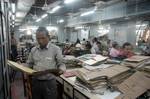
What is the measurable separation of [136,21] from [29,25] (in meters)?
10.6

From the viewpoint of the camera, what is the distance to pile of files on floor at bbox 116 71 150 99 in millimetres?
1759

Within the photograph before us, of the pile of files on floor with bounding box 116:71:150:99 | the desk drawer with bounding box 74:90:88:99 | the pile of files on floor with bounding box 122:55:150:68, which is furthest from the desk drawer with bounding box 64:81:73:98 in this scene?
the pile of files on floor with bounding box 122:55:150:68

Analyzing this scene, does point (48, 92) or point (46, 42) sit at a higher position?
point (46, 42)

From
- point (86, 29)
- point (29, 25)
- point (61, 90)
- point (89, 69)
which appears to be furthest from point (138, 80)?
point (29, 25)

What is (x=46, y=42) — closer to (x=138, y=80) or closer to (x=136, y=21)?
(x=138, y=80)

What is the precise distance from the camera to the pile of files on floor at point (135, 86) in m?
1.76

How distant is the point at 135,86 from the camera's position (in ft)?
6.18

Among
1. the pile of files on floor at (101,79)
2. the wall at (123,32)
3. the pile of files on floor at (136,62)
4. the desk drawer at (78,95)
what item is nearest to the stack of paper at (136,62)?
the pile of files on floor at (136,62)

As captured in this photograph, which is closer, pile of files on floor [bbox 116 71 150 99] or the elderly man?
pile of files on floor [bbox 116 71 150 99]

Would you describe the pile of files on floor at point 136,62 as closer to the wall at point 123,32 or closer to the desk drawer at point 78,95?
the desk drawer at point 78,95

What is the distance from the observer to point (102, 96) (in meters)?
1.85

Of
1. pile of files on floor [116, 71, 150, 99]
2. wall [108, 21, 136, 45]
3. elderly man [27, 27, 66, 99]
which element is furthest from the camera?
wall [108, 21, 136, 45]

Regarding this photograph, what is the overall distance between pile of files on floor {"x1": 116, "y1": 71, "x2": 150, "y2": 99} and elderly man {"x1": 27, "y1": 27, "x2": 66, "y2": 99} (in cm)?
81

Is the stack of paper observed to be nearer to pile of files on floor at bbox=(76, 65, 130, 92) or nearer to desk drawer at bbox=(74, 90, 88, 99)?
pile of files on floor at bbox=(76, 65, 130, 92)
